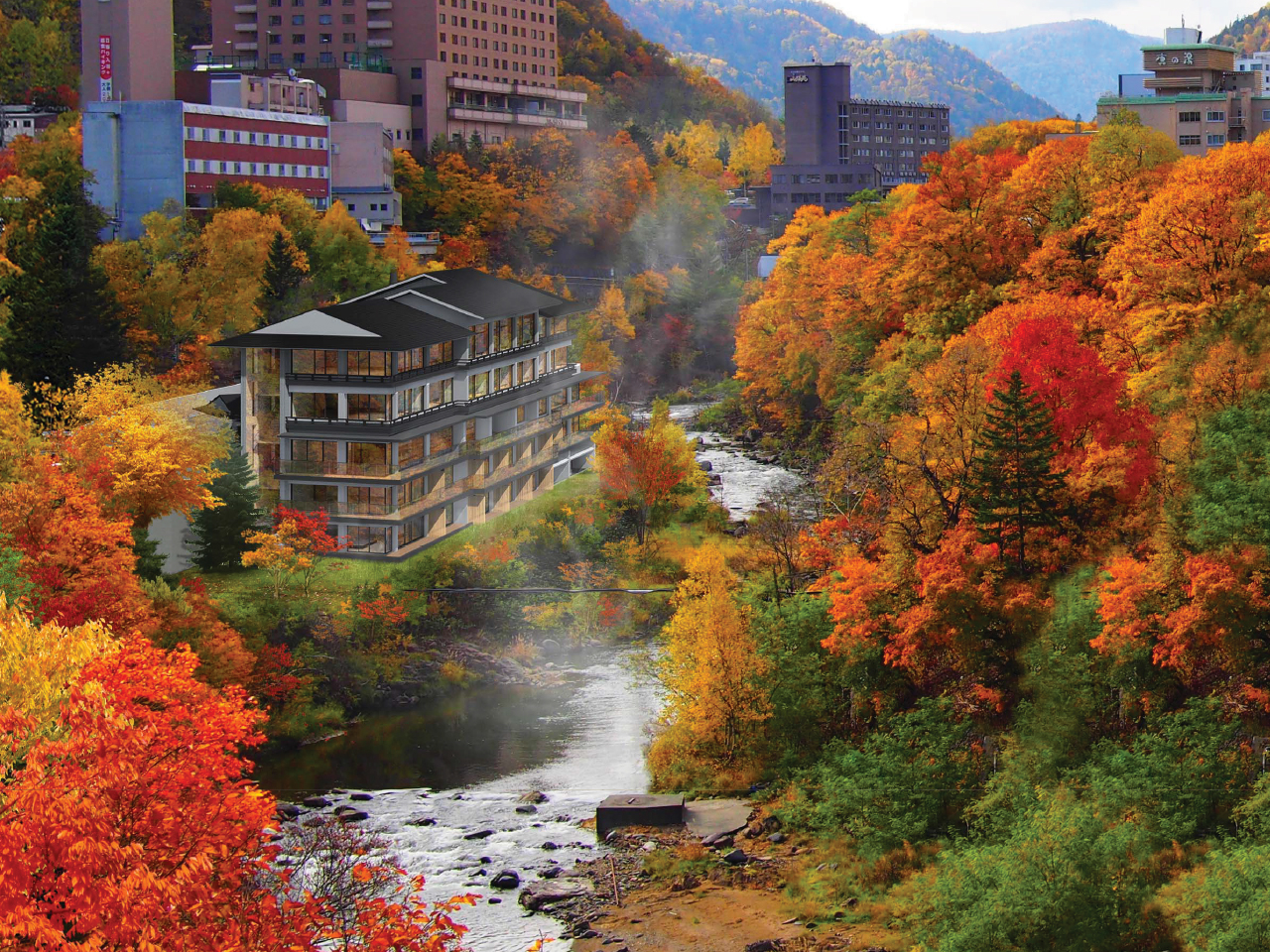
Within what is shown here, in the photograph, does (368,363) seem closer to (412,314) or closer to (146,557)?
(412,314)

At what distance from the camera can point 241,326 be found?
75.8 metres

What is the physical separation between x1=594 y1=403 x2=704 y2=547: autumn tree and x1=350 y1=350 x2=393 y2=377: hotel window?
12.0 metres

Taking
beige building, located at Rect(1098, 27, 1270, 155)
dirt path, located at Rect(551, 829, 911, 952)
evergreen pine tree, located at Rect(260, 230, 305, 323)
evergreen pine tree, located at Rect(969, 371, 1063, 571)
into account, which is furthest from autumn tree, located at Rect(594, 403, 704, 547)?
beige building, located at Rect(1098, 27, 1270, 155)

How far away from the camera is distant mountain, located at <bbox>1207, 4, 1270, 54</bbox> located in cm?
17988

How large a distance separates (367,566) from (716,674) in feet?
54.0

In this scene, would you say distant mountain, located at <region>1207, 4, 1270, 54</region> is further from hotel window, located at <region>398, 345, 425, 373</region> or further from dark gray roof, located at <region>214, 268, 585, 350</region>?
hotel window, located at <region>398, 345, 425, 373</region>

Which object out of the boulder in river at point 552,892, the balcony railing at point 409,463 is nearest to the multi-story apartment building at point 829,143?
the balcony railing at point 409,463

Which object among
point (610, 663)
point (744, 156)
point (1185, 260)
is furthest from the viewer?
point (744, 156)

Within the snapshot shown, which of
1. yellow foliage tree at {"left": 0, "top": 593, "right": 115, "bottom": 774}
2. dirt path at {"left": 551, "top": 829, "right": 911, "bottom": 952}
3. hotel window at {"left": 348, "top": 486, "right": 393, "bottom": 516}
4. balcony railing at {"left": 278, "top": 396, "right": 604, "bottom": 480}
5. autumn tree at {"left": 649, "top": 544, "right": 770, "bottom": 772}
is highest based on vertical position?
balcony railing at {"left": 278, "top": 396, "right": 604, "bottom": 480}

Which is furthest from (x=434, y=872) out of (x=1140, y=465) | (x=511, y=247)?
(x=511, y=247)

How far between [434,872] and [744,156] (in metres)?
125

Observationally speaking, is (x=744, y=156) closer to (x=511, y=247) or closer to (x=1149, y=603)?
(x=511, y=247)

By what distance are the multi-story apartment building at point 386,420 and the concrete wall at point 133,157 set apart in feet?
91.1

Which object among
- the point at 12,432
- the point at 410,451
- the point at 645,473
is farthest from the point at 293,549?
the point at 645,473
